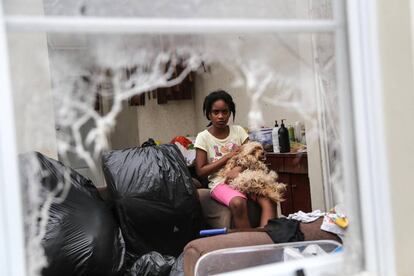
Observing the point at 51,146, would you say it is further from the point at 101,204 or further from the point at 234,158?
the point at 234,158

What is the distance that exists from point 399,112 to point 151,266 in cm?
162

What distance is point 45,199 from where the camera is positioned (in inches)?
49.3

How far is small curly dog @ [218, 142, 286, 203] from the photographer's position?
2.64 metres

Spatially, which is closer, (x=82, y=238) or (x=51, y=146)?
(x=51, y=146)

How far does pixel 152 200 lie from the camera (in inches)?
104

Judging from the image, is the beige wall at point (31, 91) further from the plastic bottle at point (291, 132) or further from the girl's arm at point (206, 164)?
the plastic bottle at point (291, 132)

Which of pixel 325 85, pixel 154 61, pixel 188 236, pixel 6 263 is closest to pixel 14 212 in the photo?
pixel 6 263

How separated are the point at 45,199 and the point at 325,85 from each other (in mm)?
989

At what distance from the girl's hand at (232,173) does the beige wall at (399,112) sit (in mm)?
1372

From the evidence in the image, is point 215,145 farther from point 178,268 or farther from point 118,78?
point 118,78

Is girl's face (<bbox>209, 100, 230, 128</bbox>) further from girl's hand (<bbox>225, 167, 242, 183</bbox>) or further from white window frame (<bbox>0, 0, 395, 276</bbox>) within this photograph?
white window frame (<bbox>0, 0, 395, 276</bbox>)

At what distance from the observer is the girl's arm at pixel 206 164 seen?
111 inches

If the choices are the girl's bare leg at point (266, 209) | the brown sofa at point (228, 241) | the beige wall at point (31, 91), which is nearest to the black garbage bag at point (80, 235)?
the brown sofa at point (228, 241)

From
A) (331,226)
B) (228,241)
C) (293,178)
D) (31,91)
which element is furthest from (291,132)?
(31,91)
